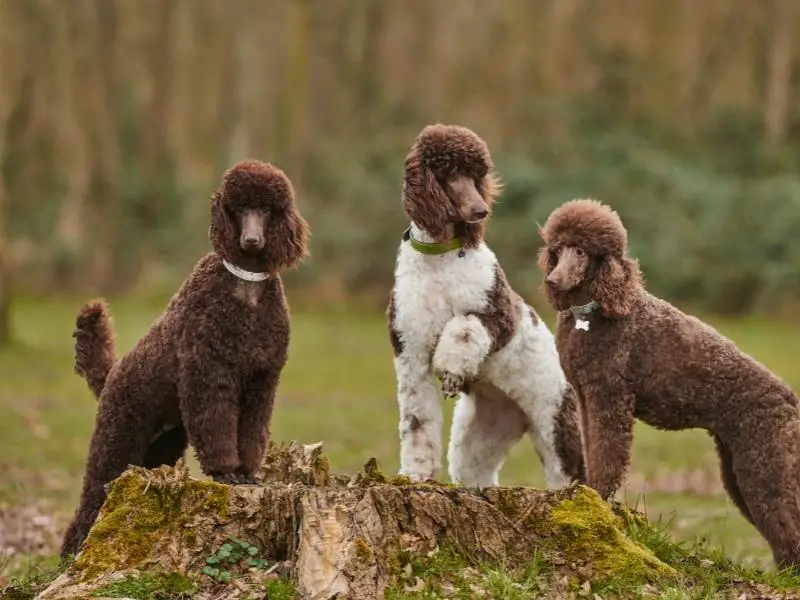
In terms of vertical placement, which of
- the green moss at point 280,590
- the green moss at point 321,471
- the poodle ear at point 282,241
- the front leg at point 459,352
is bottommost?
the green moss at point 280,590

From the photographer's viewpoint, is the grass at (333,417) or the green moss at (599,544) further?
the grass at (333,417)

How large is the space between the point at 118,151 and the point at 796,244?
15.7 meters

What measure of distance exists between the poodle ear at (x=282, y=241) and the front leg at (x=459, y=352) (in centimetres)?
82

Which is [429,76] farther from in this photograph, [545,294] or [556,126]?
[545,294]

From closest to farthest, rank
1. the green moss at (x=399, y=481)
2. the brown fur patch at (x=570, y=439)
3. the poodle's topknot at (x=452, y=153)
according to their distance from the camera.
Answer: the green moss at (x=399, y=481), the poodle's topknot at (x=452, y=153), the brown fur patch at (x=570, y=439)

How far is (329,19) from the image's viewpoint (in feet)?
102

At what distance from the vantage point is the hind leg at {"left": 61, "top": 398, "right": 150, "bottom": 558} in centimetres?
615

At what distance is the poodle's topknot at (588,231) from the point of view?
246 inches

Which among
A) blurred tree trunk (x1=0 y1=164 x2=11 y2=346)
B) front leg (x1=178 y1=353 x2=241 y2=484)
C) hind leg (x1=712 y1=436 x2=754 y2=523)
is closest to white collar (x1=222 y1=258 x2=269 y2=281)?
front leg (x1=178 y1=353 x2=241 y2=484)

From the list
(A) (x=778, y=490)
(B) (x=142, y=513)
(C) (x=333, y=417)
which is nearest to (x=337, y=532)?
(B) (x=142, y=513)

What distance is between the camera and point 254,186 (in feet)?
19.6

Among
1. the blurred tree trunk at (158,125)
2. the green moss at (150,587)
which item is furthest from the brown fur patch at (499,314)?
the blurred tree trunk at (158,125)

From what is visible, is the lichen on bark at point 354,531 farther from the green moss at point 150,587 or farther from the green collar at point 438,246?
the green collar at point 438,246

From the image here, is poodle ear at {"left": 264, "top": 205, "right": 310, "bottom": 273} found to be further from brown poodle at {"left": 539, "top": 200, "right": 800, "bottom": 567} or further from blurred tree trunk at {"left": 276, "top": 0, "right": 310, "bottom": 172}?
blurred tree trunk at {"left": 276, "top": 0, "right": 310, "bottom": 172}
